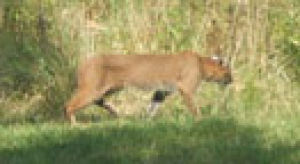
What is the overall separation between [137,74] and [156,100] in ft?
1.97

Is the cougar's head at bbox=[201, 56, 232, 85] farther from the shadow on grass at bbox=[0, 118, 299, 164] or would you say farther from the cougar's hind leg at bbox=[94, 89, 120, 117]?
the shadow on grass at bbox=[0, 118, 299, 164]

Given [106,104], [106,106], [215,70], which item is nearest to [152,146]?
[106,106]

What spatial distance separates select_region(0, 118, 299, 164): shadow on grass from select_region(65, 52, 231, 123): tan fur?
6.83 ft

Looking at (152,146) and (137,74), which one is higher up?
(137,74)

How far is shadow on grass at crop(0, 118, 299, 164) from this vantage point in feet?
24.3

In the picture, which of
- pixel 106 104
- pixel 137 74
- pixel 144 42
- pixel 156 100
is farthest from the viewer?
pixel 144 42

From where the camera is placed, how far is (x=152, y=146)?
790 cm

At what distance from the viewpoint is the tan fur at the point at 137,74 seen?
11344mm

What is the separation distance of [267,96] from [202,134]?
453cm

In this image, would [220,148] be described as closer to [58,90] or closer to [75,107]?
[75,107]

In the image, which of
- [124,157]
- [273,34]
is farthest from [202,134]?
[273,34]

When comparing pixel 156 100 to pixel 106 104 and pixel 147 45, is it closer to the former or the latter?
pixel 106 104

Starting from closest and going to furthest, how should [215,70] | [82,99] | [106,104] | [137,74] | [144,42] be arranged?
1. [82,99]
2. [137,74]
3. [106,104]
4. [215,70]
5. [144,42]

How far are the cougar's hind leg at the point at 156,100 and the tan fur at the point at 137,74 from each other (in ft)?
0.85
